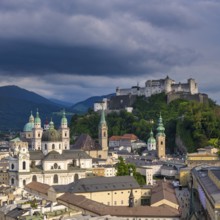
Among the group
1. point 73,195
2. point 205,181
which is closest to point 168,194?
point 205,181

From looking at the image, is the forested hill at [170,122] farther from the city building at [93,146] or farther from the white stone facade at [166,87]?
the city building at [93,146]

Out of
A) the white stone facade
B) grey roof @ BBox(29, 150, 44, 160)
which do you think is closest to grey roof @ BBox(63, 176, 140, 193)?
grey roof @ BBox(29, 150, 44, 160)

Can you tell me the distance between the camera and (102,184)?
176 ft

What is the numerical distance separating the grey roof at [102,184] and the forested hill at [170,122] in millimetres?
33701

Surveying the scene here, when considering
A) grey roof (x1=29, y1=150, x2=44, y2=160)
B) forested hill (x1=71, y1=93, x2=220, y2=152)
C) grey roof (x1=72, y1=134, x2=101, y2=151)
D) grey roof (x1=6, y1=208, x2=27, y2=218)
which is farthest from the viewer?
forested hill (x1=71, y1=93, x2=220, y2=152)

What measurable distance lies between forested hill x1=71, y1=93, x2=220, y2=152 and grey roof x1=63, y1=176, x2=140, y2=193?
33.7 meters

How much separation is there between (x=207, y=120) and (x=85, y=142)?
68.5ft

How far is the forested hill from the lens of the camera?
290 feet

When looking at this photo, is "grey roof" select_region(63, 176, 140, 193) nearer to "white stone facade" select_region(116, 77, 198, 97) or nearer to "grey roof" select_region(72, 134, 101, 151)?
"grey roof" select_region(72, 134, 101, 151)

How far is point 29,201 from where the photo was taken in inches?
1790

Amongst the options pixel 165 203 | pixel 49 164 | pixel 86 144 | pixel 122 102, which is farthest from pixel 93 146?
pixel 165 203

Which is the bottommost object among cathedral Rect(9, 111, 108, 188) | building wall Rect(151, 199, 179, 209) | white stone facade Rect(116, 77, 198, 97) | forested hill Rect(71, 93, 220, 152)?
building wall Rect(151, 199, 179, 209)

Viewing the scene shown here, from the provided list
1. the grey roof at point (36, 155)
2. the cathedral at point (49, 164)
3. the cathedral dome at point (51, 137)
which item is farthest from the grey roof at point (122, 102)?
the grey roof at point (36, 155)

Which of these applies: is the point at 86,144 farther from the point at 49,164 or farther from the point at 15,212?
the point at 15,212
